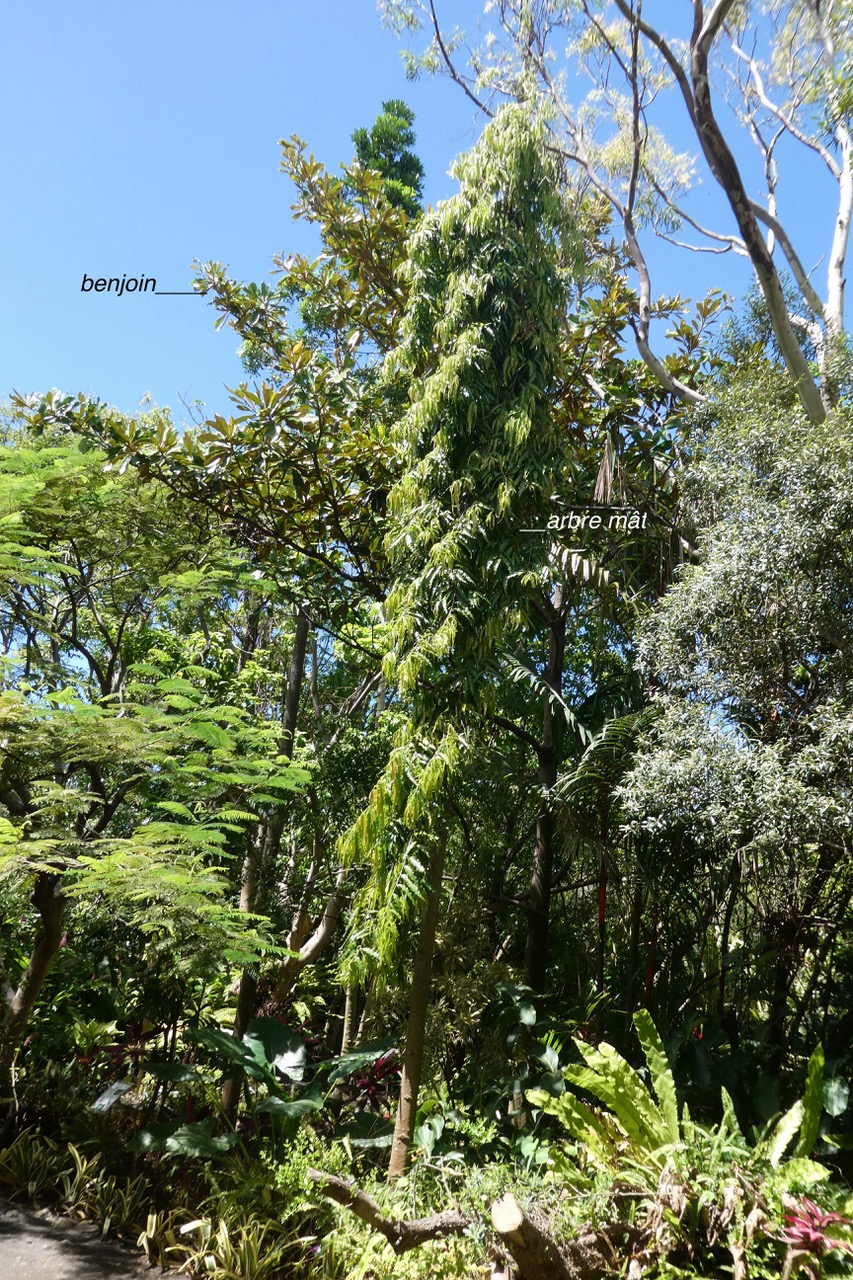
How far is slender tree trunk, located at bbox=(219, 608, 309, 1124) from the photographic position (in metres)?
5.30

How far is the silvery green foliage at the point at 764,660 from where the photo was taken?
388 centimetres

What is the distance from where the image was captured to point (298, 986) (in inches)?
276

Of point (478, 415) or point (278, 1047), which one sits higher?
point (478, 415)

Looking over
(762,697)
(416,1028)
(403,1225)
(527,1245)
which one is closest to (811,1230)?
(527,1245)

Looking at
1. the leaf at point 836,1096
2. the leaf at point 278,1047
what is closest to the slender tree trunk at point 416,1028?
the leaf at point 278,1047

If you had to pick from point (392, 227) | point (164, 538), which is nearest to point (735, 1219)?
point (164, 538)

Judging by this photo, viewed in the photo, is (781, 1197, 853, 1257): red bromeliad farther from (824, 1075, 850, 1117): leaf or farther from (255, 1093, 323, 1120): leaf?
(255, 1093, 323, 1120): leaf

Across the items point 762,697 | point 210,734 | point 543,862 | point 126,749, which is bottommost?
point 543,862

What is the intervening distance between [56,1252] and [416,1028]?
1.95 metres

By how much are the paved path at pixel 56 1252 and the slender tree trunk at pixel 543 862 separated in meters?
2.59

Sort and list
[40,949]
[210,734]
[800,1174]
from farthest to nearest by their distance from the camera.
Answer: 1. [40,949]
2. [210,734]
3. [800,1174]

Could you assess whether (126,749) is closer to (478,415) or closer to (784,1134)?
(478,415)

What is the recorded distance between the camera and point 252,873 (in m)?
6.39

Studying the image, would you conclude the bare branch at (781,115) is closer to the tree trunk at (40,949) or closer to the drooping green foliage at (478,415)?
the drooping green foliage at (478,415)
